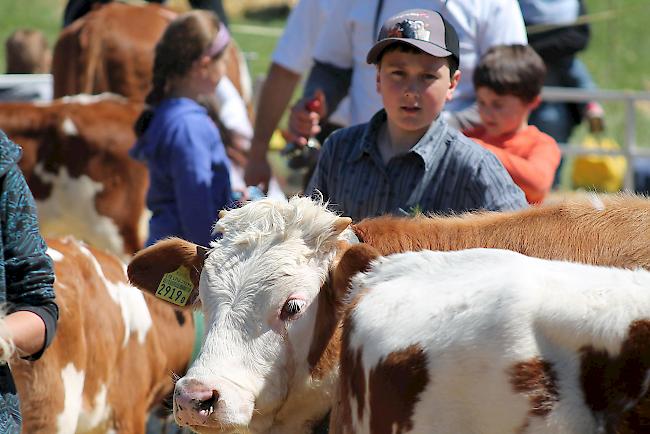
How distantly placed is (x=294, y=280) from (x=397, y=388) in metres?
0.74

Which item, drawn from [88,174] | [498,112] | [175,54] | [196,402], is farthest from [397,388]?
[88,174]

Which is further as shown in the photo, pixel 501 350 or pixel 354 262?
pixel 354 262

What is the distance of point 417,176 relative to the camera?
11.0ft

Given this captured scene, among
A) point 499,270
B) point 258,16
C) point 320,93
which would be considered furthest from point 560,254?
point 258,16

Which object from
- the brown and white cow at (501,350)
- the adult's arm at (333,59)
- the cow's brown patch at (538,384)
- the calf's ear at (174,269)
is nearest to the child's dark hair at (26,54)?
the adult's arm at (333,59)

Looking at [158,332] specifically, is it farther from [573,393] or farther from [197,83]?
[573,393]

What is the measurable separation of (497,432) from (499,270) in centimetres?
30

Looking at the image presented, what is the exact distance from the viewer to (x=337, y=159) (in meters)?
3.48

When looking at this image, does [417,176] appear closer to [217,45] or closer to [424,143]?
[424,143]

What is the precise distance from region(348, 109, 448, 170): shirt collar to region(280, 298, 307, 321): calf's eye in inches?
33.8

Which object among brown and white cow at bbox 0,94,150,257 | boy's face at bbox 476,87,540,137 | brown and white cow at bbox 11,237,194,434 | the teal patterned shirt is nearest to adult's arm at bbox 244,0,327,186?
brown and white cow at bbox 11,237,194,434

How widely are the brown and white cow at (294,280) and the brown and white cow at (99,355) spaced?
1.32m

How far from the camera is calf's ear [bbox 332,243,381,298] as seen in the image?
91.7 inches

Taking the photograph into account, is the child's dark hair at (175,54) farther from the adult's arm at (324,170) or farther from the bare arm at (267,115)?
the adult's arm at (324,170)
